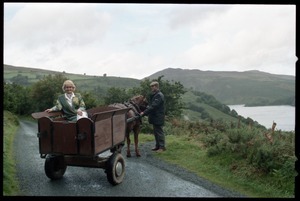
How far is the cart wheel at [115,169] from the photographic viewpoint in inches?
277

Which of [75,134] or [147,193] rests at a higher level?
[75,134]

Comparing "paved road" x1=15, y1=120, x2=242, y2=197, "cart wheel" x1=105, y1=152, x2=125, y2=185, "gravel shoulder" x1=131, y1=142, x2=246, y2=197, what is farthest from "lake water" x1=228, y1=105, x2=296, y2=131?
"cart wheel" x1=105, y1=152, x2=125, y2=185

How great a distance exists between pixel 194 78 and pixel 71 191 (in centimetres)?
9603

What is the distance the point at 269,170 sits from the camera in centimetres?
809

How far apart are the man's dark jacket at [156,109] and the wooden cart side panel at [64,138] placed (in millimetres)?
3796

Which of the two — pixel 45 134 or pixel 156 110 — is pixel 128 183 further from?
pixel 156 110

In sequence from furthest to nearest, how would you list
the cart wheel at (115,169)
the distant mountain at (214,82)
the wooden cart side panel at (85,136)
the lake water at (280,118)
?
the distant mountain at (214,82) → the lake water at (280,118) → the cart wheel at (115,169) → the wooden cart side panel at (85,136)

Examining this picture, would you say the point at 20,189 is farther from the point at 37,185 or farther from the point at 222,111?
the point at 222,111

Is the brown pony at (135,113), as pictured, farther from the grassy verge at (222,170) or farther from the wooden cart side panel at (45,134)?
the wooden cart side panel at (45,134)

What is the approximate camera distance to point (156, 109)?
1048cm

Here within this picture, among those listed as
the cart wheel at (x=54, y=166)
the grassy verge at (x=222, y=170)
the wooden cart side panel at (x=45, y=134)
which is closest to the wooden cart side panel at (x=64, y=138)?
the wooden cart side panel at (x=45, y=134)

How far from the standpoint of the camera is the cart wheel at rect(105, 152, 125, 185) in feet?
23.1

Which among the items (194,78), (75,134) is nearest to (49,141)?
(75,134)

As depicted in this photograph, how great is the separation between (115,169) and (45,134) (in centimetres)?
156
